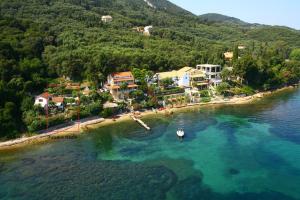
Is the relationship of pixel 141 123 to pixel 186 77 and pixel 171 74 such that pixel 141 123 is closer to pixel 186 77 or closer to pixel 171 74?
pixel 186 77

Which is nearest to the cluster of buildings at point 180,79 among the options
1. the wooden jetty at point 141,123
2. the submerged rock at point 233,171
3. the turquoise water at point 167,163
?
the wooden jetty at point 141,123

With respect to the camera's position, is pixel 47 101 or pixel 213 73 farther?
pixel 213 73

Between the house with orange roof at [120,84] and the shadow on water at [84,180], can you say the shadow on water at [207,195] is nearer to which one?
the shadow on water at [84,180]

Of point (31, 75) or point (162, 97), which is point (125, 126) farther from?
point (31, 75)

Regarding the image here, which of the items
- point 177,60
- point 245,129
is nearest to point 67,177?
point 245,129

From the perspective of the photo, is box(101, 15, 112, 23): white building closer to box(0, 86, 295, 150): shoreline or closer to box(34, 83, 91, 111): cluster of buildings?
box(34, 83, 91, 111): cluster of buildings

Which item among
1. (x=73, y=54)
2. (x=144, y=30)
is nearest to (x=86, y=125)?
(x=73, y=54)
